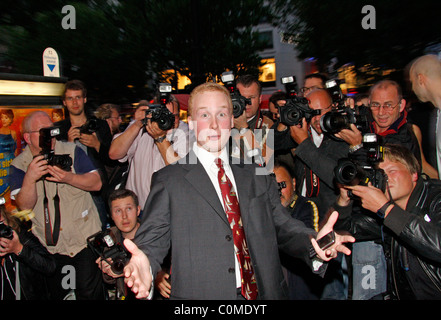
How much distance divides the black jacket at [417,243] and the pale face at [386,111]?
4.02 ft

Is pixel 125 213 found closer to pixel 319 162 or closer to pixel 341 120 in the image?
pixel 319 162

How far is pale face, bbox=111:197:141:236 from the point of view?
369cm

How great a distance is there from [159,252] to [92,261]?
199 cm

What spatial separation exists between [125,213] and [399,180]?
8.14ft

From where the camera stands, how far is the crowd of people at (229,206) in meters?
2.04

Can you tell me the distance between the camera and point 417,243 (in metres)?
2.33

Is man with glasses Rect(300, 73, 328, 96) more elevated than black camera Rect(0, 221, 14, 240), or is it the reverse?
man with glasses Rect(300, 73, 328, 96)

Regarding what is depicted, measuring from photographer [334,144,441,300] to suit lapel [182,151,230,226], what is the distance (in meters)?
1.12

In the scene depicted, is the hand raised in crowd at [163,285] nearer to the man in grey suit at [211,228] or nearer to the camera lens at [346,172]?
the man in grey suit at [211,228]

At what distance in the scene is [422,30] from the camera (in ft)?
24.3

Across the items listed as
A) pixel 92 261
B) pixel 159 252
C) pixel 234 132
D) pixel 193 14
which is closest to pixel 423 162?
pixel 234 132

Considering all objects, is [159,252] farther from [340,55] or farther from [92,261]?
[340,55]

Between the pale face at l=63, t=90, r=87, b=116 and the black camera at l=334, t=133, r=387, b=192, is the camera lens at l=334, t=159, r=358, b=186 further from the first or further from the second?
the pale face at l=63, t=90, r=87, b=116

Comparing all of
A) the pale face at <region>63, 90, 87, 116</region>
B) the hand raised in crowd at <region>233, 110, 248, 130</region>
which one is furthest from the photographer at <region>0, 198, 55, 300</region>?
the hand raised in crowd at <region>233, 110, 248, 130</region>
